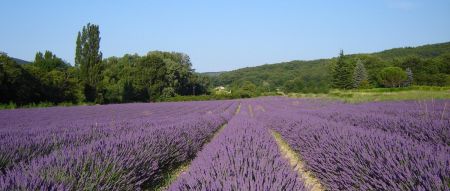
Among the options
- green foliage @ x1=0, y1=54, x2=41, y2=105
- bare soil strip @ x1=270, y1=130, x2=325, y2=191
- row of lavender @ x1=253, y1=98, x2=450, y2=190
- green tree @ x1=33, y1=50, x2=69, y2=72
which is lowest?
bare soil strip @ x1=270, y1=130, x2=325, y2=191

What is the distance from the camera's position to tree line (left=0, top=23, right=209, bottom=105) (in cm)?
2991

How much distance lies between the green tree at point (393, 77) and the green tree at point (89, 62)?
5975cm

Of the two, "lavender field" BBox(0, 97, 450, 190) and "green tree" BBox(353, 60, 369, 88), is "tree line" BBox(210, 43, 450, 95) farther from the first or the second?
"lavender field" BBox(0, 97, 450, 190)

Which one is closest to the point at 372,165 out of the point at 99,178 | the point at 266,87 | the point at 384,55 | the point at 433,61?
the point at 99,178

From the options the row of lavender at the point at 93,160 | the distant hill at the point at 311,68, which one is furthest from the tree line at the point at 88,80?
the distant hill at the point at 311,68

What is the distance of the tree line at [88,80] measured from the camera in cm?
2991

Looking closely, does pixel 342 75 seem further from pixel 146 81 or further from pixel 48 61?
pixel 48 61

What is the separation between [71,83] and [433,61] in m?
76.1

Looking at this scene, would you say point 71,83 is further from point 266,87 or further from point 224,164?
point 266,87

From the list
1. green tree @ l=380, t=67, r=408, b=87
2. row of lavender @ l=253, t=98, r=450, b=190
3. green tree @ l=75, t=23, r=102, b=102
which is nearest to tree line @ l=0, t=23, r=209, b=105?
green tree @ l=75, t=23, r=102, b=102

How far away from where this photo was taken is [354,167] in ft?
11.4

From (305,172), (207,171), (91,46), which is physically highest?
(91,46)

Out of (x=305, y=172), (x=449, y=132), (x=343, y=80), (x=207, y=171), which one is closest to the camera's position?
(x=207, y=171)

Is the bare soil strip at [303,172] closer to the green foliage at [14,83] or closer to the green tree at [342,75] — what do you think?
the green foliage at [14,83]
